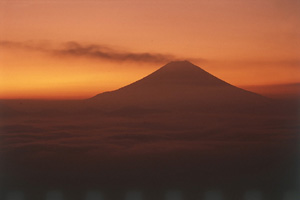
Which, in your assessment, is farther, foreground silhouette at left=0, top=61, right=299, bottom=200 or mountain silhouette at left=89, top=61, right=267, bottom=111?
mountain silhouette at left=89, top=61, right=267, bottom=111

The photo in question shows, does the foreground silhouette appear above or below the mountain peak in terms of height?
below

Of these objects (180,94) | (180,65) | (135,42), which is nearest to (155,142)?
(180,94)

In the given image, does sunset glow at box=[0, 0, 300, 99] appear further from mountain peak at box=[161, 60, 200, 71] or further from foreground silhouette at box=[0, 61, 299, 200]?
foreground silhouette at box=[0, 61, 299, 200]

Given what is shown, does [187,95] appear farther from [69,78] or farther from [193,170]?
[69,78]

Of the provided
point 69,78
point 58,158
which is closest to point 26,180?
point 58,158

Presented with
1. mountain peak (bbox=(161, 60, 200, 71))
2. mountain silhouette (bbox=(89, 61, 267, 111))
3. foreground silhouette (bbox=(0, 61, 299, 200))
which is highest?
mountain peak (bbox=(161, 60, 200, 71))

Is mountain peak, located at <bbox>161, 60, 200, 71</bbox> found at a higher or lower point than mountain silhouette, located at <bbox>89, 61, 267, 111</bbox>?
higher

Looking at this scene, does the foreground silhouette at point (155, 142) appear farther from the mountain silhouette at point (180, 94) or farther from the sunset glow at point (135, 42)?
the sunset glow at point (135, 42)

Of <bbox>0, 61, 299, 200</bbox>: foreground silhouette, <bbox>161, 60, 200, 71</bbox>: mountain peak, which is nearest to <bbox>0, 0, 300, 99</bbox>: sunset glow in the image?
<bbox>161, 60, 200, 71</bbox>: mountain peak

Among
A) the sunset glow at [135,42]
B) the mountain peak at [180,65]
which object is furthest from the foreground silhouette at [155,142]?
the sunset glow at [135,42]
